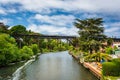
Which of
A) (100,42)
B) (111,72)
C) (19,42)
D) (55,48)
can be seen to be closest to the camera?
(111,72)

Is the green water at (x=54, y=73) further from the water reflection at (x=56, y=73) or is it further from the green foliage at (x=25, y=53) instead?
the green foliage at (x=25, y=53)

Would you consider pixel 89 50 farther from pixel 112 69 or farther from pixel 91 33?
pixel 112 69

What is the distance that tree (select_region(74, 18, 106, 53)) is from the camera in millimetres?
74812

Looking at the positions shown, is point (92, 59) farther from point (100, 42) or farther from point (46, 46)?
point (46, 46)

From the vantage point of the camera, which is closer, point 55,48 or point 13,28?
point 13,28

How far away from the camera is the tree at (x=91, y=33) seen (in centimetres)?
7481

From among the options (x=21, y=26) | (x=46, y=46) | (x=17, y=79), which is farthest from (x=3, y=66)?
(x=46, y=46)

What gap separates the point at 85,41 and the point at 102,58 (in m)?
26.6

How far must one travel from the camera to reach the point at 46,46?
165 m

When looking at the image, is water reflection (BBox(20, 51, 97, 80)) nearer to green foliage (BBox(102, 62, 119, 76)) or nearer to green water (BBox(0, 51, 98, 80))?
green water (BBox(0, 51, 98, 80))

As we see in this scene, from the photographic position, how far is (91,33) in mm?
77500

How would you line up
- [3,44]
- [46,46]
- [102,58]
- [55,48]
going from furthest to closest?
1. [55,48]
2. [46,46]
3. [3,44]
4. [102,58]

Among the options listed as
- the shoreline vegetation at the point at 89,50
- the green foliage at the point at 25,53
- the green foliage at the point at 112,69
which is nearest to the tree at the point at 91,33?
the shoreline vegetation at the point at 89,50

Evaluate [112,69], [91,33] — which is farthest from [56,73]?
[91,33]
